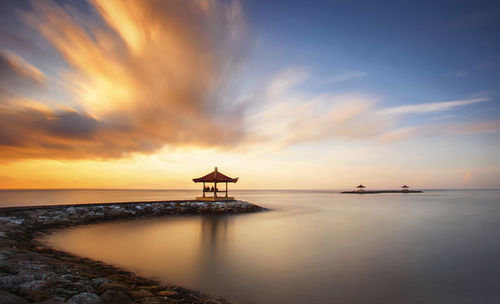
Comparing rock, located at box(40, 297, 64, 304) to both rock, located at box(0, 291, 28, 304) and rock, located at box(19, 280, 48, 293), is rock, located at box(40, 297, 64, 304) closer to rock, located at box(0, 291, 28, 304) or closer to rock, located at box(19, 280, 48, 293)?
rock, located at box(0, 291, 28, 304)

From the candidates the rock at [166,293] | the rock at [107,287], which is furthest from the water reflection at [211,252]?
the rock at [107,287]

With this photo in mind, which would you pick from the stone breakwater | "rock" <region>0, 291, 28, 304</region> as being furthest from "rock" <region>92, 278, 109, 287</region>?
"rock" <region>0, 291, 28, 304</region>

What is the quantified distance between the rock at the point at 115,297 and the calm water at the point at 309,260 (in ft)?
7.97

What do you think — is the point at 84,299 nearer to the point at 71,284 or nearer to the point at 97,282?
the point at 71,284

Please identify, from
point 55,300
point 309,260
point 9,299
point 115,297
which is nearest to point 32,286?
point 9,299

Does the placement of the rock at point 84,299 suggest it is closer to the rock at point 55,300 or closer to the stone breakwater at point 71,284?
the stone breakwater at point 71,284

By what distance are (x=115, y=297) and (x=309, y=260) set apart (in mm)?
7218

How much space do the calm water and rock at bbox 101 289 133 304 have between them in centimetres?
243

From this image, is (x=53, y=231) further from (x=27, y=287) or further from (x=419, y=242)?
(x=419, y=242)

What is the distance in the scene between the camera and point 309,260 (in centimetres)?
955

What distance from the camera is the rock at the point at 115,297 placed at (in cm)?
441

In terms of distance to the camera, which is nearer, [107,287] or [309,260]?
[107,287]

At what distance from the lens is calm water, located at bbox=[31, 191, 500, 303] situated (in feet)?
21.4

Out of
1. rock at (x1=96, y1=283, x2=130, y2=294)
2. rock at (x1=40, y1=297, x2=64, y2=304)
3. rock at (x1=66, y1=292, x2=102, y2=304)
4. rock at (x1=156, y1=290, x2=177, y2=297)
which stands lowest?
rock at (x1=156, y1=290, x2=177, y2=297)
